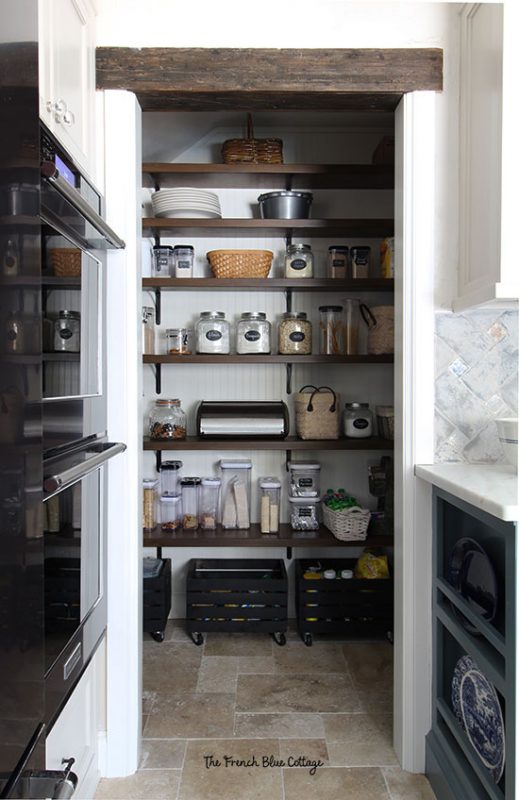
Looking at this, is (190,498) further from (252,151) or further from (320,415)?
(252,151)

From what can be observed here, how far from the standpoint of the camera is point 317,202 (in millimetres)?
2951

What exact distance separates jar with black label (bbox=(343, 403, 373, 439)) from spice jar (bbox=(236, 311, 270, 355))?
487mm

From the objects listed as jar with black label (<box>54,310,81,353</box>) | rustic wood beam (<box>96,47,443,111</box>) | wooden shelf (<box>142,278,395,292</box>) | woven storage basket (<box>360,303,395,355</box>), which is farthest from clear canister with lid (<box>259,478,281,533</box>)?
rustic wood beam (<box>96,47,443,111</box>)

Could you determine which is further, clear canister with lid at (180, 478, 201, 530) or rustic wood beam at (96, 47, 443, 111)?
clear canister with lid at (180, 478, 201, 530)

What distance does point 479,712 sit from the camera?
4.78 feet

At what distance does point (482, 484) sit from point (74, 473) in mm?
977

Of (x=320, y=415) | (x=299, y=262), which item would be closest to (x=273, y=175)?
(x=299, y=262)

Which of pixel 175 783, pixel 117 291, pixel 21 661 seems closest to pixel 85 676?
pixel 175 783

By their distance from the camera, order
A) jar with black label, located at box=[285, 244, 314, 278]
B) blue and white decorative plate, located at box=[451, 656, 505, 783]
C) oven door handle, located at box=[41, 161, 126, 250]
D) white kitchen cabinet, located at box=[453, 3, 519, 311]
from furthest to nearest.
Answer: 1. jar with black label, located at box=[285, 244, 314, 278]
2. white kitchen cabinet, located at box=[453, 3, 519, 311]
3. blue and white decorative plate, located at box=[451, 656, 505, 783]
4. oven door handle, located at box=[41, 161, 126, 250]

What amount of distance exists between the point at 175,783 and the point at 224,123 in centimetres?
270

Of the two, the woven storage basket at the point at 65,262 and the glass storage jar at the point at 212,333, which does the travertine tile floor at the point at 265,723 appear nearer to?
the glass storage jar at the point at 212,333

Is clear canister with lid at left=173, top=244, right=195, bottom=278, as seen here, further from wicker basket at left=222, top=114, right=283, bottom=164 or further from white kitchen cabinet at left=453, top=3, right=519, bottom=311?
white kitchen cabinet at left=453, top=3, right=519, bottom=311

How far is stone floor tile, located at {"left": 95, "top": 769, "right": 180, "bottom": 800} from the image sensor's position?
5.66 feet

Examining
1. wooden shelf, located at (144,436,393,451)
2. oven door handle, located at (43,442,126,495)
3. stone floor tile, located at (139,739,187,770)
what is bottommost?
stone floor tile, located at (139,739,187,770)
